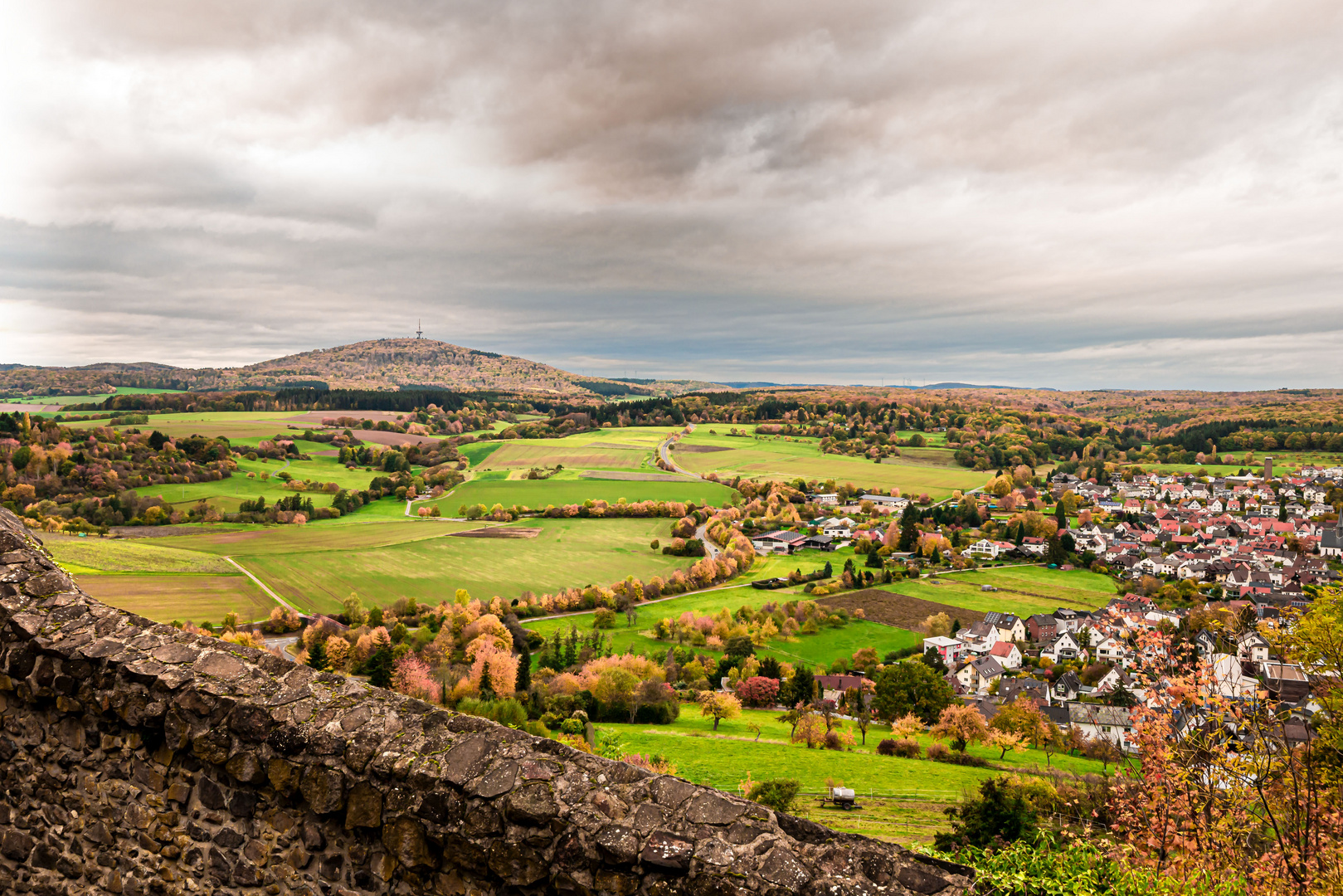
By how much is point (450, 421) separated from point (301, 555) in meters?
86.6

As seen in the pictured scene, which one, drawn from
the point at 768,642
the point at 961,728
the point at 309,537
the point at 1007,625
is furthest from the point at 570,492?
the point at 961,728

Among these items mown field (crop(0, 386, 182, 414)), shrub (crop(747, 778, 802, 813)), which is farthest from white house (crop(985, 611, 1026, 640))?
mown field (crop(0, 386, 182, 414))

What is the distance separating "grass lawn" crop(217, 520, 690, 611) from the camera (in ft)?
158

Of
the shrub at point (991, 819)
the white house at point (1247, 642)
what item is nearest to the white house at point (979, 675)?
the shrub at point (991, 819)

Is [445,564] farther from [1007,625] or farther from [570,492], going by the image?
[1007,625]

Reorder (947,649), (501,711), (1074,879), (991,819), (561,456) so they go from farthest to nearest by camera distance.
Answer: (561,456) < (947,649) < (501,711) < (991,819) < (1074,879)

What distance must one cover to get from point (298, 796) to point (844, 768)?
2727cm

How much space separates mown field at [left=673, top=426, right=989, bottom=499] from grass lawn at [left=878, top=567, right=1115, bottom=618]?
35.2 metres

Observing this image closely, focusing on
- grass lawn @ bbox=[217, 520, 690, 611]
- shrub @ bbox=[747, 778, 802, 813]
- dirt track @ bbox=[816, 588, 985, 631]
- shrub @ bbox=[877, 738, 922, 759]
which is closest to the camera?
shrub @ bbox=[747, 778, 802, 813]

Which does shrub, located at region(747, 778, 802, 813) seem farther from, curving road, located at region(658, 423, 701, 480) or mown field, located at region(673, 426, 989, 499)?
mown field, located at region(673, 426, 989, 499)

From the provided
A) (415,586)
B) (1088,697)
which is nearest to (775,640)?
(1088,697)

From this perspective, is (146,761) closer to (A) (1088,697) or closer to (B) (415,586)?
(A) (1088,697)

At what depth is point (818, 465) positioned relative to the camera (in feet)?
387

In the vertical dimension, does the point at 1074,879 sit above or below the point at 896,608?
above
